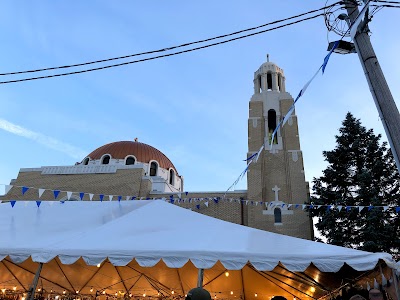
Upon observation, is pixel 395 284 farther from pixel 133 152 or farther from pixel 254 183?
pixel 133 152

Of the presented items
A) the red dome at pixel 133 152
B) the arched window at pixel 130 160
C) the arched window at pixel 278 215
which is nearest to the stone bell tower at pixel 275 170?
the arched window at pixel 278 215

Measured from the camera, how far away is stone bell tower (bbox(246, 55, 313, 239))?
20172mm

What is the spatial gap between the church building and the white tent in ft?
36.9

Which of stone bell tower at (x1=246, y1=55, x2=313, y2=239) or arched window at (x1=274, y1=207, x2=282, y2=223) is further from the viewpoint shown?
arched window at (x1=274, y1=207, x2=282, y2=223)

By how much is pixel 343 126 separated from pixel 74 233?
17395mm

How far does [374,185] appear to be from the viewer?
56.4 feet

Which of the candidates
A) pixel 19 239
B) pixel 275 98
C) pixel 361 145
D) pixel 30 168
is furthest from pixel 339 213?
pixel 30 168

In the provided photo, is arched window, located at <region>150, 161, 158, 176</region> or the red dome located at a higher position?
the red dome

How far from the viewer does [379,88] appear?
452 cm

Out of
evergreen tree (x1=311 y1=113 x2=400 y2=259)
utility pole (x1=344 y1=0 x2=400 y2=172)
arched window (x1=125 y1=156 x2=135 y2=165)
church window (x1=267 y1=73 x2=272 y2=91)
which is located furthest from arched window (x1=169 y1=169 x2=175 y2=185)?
utility pole (x1=344 y1=0 x2=400 y2=172)

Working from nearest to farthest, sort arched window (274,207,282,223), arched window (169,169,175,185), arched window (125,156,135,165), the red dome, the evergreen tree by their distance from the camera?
the evergreen tree → arched window (274,207,282,223) → arched window (125,156,135,165) → the red dome → arched window (169,169,175,185)

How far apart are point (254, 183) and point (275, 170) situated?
6.38 feet

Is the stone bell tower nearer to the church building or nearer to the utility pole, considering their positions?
the church building

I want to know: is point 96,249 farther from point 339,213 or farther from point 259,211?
point 259,211
